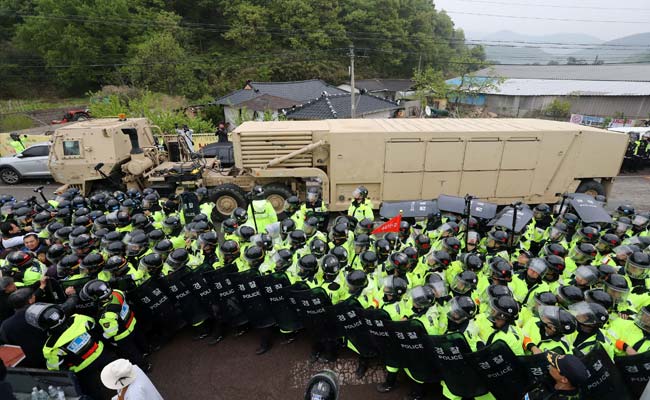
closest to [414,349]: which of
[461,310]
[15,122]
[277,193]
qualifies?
[461,310]

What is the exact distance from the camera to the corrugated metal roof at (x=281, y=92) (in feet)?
73.1

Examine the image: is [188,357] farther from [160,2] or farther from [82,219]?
[160,2]

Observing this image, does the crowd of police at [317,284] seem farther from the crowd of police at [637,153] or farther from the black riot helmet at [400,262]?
the crowd of police at [637,153]

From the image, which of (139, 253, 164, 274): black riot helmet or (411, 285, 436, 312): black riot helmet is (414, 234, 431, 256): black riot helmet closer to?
(411, 285, 436, 312): black riot helmet

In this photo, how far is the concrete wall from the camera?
891 inches

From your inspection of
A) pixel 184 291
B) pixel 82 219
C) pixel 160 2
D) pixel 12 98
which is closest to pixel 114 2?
pixel 160 2

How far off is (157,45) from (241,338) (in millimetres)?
28453

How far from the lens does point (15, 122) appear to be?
74.4 feet

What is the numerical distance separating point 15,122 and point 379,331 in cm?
2891

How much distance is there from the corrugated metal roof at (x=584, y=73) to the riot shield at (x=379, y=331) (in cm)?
3150

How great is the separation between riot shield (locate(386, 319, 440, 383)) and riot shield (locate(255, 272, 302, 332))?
1420mm

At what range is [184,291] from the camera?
15.4 feet

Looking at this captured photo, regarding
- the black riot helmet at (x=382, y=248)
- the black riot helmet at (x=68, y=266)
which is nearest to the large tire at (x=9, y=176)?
the black riot helmet at (x=68, y=266)

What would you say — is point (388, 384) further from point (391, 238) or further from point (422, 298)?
point (391, 238)
